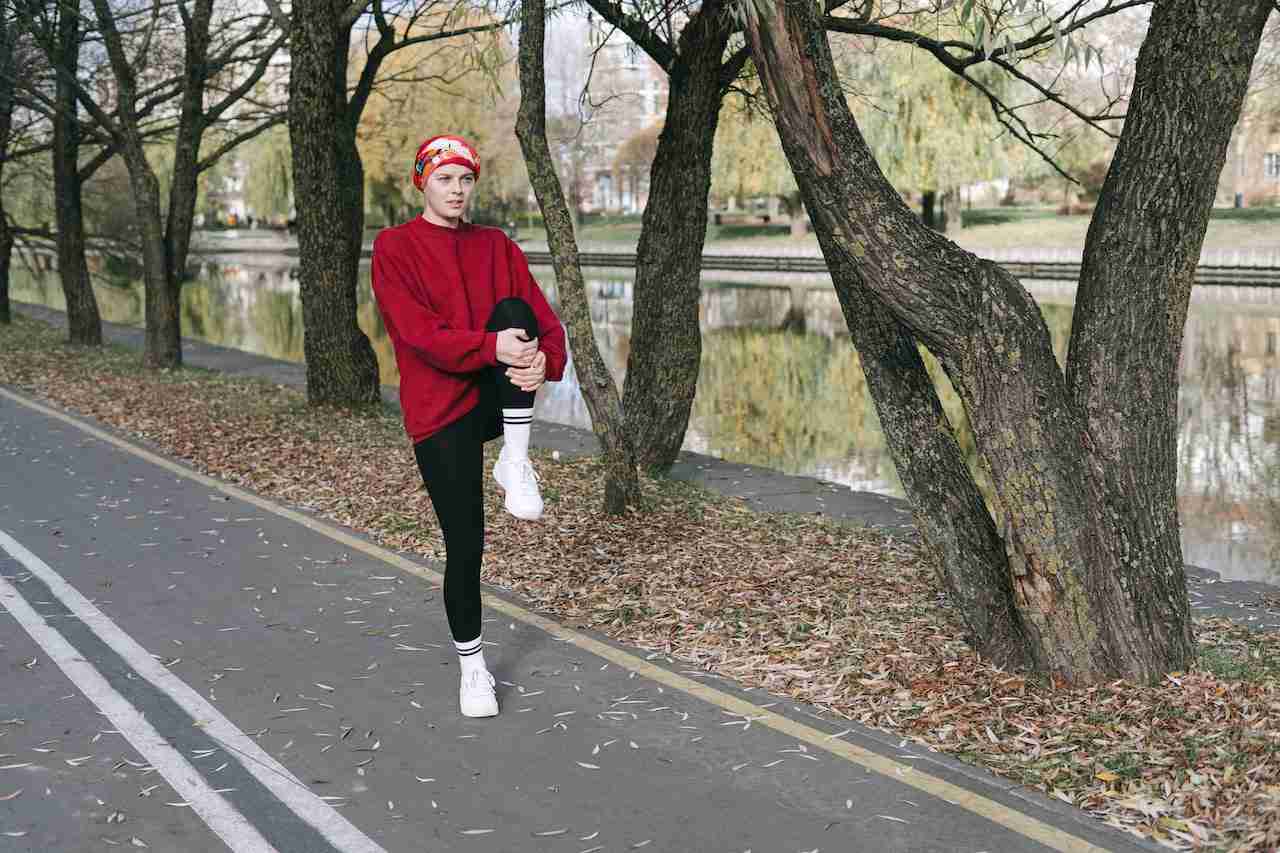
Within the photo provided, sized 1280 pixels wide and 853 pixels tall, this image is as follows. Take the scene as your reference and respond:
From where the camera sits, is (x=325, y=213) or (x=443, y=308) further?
(x=325, y=213)

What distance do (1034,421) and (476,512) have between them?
231 centimetres

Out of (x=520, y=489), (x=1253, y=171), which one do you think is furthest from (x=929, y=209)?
(x=520, y=489)

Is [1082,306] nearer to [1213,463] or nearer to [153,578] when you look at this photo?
[153,578]

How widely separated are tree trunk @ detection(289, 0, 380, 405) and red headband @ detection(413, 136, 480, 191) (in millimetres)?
9224

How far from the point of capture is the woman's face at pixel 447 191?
200 inches

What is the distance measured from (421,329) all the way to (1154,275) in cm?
311

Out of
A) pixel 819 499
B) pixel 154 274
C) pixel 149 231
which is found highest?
pixel 149 231

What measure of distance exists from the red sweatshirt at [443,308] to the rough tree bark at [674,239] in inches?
208

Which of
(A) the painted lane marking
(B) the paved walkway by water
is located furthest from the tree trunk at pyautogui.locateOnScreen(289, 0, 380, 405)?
(A) the painted lane marking

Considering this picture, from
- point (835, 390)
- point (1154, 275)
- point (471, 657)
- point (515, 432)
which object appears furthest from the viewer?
point (835, 390)

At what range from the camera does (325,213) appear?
1434 cm

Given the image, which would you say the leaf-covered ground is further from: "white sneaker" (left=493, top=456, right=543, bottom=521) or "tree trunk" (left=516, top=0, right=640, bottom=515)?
"white sneaker" (left=493, top=456, right=543, bottom=521)

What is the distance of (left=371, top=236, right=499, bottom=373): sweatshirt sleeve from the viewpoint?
16.4ft

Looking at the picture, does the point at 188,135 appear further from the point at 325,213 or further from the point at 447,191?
the point at 447,191
